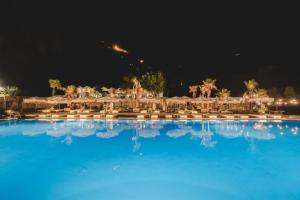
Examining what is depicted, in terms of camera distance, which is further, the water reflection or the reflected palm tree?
the water reflection

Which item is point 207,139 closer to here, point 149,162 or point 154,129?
point 154,129

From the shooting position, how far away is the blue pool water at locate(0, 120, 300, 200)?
672 cm

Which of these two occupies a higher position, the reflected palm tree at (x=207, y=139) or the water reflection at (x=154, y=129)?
the water reflection at (x=154, y=129)

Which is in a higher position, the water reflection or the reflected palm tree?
the water reflection

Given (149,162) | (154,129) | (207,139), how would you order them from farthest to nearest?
(154,129) → (207,139) → (149,162)

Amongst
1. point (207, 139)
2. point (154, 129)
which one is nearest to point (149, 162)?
point (207, 139)

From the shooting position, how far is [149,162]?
923 cm

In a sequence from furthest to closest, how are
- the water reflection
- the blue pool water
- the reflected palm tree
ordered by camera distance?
the water reflection
the reflected palm tree
the blue pool water

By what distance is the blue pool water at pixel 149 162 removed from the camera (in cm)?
672

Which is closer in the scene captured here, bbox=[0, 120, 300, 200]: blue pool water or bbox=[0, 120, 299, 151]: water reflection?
bbox=[0, 120, 300, 200]: blue pool water

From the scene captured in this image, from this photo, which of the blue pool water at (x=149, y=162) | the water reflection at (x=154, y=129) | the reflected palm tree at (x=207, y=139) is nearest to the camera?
the blue pool water at (x=149, y=162)

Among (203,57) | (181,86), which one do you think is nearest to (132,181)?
(203,57)

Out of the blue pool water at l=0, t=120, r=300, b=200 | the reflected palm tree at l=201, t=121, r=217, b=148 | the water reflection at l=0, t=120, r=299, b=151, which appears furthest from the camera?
the water reflection at l=0, t=120, r=299, b=151

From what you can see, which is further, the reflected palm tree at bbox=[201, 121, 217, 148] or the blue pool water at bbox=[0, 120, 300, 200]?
the reflected palm tree at bbox=[201, 121, 217, 148]
